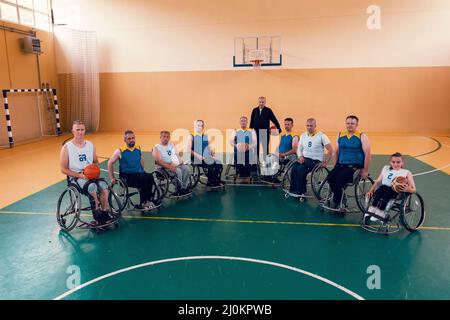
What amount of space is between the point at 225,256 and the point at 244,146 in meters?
2.42

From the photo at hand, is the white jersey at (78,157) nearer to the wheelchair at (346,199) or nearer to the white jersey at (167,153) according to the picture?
the white jersey at (167,153)

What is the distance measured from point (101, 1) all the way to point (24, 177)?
661 cm

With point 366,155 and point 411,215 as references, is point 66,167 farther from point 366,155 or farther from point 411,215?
point 411,215

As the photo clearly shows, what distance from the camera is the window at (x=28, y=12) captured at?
8.92m

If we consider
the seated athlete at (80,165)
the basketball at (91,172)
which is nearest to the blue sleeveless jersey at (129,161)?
the seated athlete at (80,165)

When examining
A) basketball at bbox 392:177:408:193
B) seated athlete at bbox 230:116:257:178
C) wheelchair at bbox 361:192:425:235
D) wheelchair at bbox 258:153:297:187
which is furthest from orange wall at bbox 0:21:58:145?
basketball at bbox 392:177:408:193

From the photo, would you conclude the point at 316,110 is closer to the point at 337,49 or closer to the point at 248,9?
the point at 337,49

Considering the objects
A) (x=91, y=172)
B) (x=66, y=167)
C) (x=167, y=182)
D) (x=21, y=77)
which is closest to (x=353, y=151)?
(x=167, y=182)

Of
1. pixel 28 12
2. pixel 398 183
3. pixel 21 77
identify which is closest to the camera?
pixel 398 183

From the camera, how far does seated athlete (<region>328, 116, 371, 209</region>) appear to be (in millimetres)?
3941

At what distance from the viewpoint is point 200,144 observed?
16.4 feet

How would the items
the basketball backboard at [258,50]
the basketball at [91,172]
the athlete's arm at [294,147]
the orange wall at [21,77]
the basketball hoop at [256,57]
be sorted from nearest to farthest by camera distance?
the basketball at [91,172] < the athlete's arm at [294,147] < the orange wall at [21,77] < the basketball hoop at [256,57] < the basketball backboard at [258,50]

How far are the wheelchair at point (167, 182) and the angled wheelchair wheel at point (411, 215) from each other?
2.52 metres
